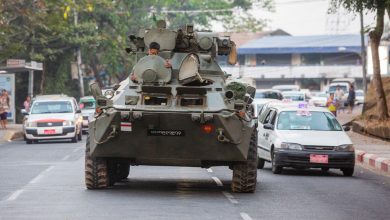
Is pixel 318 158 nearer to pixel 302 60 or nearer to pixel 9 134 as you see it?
pixel 9 134

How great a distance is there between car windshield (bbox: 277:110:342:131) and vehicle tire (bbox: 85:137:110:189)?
7.05m

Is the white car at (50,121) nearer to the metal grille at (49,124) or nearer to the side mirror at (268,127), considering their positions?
the metal grille at (49,124)

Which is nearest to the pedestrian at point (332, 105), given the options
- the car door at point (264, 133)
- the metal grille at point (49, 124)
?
the metal grille at point (49, 124)

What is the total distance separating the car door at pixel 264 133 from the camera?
25.3 m

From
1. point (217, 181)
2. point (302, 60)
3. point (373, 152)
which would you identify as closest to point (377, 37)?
point (373, 152)

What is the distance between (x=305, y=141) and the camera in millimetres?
23656

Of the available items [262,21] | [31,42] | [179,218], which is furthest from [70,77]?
[179,218]

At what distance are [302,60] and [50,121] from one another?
79.2 meters

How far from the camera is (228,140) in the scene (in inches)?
698

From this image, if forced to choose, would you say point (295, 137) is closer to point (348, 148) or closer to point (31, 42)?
point (348, 148)

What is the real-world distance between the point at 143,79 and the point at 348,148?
682 centimetres

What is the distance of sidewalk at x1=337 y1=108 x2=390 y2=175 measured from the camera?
91.2 feet

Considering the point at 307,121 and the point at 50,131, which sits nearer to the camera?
the point at 307,121

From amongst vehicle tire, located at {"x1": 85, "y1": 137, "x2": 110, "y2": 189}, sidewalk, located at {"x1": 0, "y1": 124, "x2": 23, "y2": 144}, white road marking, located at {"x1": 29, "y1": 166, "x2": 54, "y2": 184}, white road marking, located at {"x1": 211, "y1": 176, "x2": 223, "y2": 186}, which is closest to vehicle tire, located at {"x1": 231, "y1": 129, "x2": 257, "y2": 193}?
white road marking, located at {"x1": 211, "y1": 176, "x2": 223, "y2": 186}
